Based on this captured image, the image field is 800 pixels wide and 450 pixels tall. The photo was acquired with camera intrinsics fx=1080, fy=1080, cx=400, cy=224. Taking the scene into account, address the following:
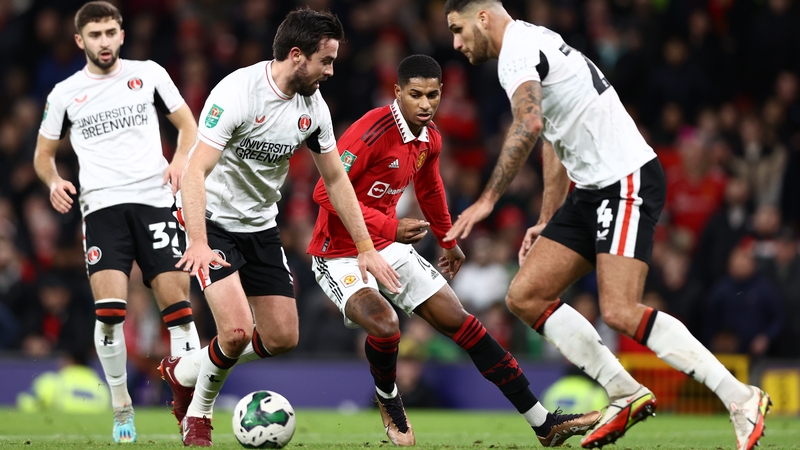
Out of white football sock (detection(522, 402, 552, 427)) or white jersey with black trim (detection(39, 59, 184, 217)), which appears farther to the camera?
white jersey with black trim (detection(39, 59, 184, 217))

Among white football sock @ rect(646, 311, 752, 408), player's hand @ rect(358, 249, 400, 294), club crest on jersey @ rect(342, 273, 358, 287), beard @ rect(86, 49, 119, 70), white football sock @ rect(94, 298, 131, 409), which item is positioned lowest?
white football sock @ rect(94, 298, 131, 409)

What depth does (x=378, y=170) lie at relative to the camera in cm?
747

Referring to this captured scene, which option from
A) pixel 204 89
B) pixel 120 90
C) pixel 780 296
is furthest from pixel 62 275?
pixel 780 296

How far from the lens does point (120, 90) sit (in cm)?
811

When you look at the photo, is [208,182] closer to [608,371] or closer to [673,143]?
[608,371]

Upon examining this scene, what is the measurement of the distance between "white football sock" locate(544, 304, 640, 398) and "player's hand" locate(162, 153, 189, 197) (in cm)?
291

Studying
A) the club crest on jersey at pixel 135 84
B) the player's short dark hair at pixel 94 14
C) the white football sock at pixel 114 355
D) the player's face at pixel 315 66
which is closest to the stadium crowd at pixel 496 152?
the white football sock at pixel 114 355

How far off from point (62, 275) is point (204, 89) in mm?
3521

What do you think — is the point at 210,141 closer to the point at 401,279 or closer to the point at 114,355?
the point at 401,279

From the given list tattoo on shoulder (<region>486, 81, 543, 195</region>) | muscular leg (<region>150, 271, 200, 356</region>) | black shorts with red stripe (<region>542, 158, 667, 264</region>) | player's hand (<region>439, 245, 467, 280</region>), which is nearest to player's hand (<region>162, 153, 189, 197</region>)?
muscular leg (<region>150, 271, 200, 356</region>)

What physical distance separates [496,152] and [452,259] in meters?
7.61

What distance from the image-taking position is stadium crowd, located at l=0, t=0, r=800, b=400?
13.0 metres

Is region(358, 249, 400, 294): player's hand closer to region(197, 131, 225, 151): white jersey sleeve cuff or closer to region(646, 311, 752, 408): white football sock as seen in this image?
region(197, 131, 225, 151): white jersey sleeve cuff

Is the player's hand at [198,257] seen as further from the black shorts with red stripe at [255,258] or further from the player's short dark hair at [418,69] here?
the player's short dark hair at [418,69]
